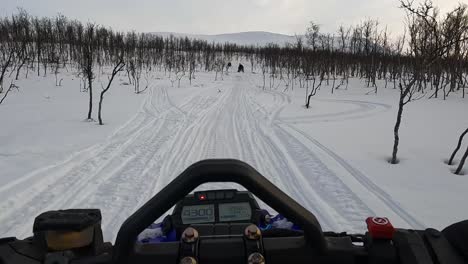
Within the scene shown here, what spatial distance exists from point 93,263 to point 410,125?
12.6 m

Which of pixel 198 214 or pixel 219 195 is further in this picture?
pixel 219 195

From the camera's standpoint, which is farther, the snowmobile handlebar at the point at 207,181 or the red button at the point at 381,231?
the red button at the point at 381,231

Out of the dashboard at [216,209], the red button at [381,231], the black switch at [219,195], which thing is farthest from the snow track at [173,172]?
the red button at [381,231]

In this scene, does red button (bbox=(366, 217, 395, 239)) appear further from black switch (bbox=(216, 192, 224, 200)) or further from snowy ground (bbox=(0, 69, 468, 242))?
snowy ground (bbox=(0, 69, 468, 242))

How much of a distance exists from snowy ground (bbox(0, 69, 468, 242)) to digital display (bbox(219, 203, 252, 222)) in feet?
7.99

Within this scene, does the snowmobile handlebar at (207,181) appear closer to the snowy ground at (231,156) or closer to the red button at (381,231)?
the red button at (381,231)

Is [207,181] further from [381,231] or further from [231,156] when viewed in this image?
[231,156]

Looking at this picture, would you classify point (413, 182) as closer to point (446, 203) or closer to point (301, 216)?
point (446, 203)

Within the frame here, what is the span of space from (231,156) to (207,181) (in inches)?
251

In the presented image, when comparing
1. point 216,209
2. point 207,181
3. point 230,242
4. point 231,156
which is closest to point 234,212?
point 216,209

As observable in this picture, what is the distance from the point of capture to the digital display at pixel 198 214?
1726mm

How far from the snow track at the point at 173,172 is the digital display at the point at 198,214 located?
83.4 inches

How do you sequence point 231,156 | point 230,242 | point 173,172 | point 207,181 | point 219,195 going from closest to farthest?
point 207,181 < point 230,242 < point 219,195 < point 173,172 < point 231,156

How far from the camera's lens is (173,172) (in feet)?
20.1
